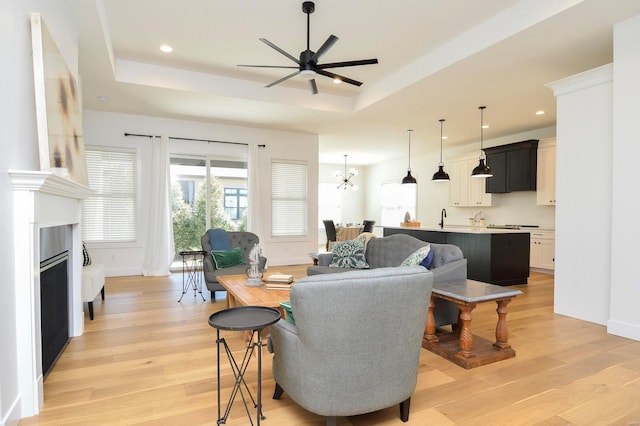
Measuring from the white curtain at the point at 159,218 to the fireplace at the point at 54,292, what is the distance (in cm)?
327

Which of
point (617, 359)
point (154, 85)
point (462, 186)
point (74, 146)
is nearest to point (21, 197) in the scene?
point (74, 146)

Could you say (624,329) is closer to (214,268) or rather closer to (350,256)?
(350,256)

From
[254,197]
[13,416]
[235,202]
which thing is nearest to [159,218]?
[235,202]

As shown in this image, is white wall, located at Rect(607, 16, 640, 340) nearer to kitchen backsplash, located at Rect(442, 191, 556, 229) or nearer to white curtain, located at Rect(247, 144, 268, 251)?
kitchen backsplash, located at Rect(442, 191, 556, 229)

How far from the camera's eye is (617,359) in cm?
288

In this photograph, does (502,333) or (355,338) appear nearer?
(355,338)

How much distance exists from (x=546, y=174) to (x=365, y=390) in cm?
674

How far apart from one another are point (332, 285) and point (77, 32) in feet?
12.4

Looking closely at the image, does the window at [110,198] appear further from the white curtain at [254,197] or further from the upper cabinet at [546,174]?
the upper cabinet at [546,174]

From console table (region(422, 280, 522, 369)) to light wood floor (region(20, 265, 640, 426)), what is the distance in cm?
7

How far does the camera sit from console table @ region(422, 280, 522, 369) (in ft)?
8.98

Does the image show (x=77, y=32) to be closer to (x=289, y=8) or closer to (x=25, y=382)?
(x=289, y=8)

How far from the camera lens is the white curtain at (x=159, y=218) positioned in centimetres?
650

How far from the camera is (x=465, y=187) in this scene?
28.4 ft
